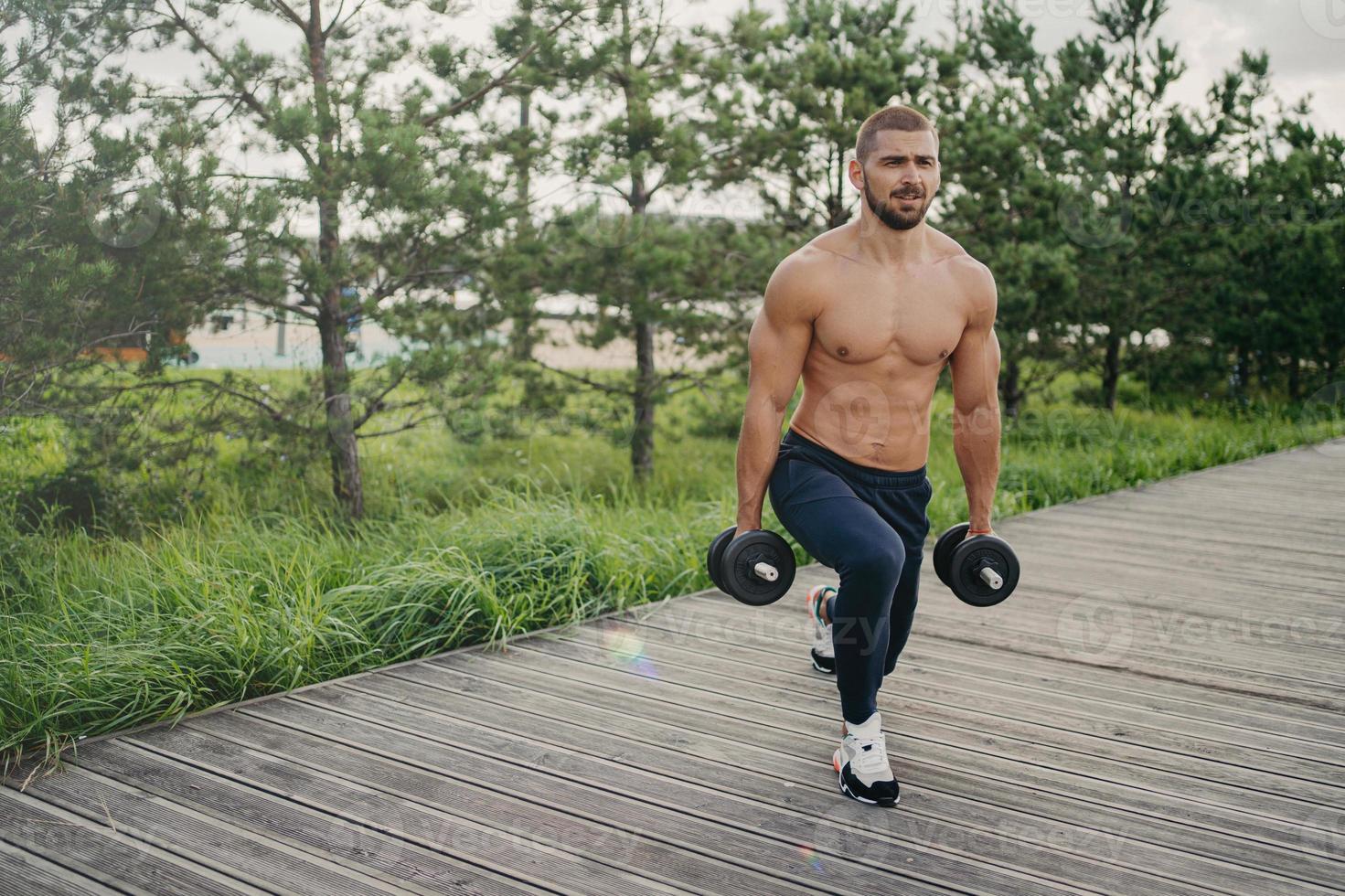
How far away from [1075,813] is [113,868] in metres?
1.99

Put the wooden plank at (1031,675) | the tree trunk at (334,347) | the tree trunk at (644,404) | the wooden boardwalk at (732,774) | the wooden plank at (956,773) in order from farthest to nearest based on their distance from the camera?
the tree trunk at (644,404), the tree trunk at (334,347), the wooden plank at (1031,675), the wooden plank at (956,773), the wooden boardwalk at (732,774)

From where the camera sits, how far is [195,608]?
350 cm

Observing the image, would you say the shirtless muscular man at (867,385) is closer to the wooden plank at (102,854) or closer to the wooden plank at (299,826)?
the wooden plank at (299,826)

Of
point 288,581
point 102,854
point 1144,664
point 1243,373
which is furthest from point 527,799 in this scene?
point 1243,373

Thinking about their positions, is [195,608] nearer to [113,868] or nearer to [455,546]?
[455,546]

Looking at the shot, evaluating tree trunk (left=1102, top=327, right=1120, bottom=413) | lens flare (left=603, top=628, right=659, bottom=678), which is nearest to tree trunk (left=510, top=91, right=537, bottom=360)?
lens flare (left=603, top=628, right=659, bottom=678)

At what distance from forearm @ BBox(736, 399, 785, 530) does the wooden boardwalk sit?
0.64 meters

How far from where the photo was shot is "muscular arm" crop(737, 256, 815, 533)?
2463 millimetres

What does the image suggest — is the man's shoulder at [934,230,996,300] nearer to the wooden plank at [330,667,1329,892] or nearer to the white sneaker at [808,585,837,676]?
the white sneaker at [808,585,837,676]

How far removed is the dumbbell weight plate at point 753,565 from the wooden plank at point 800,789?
18.6 inches

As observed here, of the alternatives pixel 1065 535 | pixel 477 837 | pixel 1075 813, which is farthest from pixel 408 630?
pixel 1065 535

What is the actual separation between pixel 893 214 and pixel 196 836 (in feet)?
6.43

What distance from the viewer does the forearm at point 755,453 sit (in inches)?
98.6

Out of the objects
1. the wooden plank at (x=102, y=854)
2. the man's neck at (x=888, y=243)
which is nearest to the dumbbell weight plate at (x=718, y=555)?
the man's neck at (x=888, y=243)
